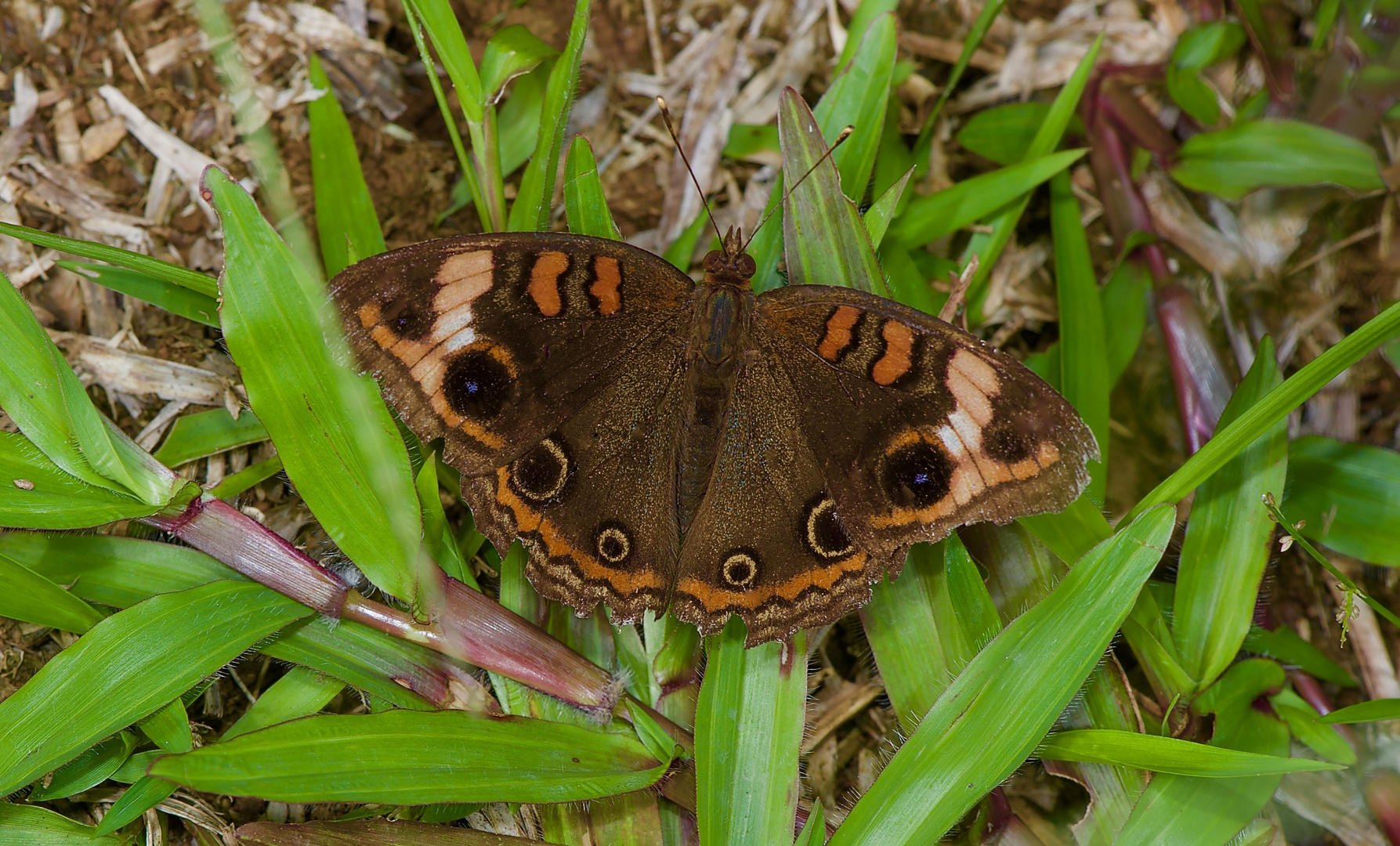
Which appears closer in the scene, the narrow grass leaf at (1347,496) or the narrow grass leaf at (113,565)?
the narrow grass leaf at (113,565)

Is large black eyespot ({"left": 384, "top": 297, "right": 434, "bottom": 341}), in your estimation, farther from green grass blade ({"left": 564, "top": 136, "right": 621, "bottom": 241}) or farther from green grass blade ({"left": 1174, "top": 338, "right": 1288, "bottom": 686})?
green grass blade ({"left": 1174, "top": 338, "right": 1288, "bottom": 686})

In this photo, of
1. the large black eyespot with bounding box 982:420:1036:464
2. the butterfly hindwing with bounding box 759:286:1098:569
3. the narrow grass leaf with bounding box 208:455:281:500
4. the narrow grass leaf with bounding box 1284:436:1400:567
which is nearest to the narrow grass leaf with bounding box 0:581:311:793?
the narrow grass leaf with bounding box 208:455:281:500

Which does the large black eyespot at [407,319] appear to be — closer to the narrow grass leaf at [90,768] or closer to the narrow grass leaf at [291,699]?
the narrow grass leaf at [291,699]

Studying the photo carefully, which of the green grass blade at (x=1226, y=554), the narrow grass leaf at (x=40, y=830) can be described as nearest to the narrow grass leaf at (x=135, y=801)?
the narrow grass leaf at (x=40, y=830)

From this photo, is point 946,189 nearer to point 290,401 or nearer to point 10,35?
point 290,401

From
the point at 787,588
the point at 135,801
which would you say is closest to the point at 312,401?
the point at 135,801
